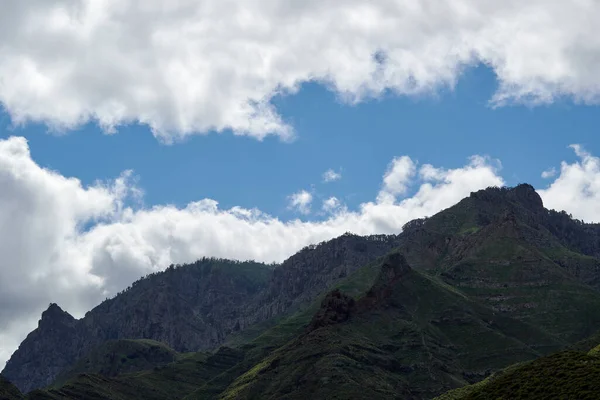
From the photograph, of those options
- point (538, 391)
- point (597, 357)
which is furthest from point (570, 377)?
point (597, 357)

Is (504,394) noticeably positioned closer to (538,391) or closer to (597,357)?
(538,391)

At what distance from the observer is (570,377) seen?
183875 millimetres

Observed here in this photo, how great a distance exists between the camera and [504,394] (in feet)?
631

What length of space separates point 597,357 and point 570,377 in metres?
19.4

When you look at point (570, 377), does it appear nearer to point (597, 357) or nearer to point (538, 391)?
point (538, 391)

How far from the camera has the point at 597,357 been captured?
200m

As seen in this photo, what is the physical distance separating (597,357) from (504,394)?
83.8ft

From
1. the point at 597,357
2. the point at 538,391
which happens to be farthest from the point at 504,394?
the point at 597,357

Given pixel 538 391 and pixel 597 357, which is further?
pixel 597 357

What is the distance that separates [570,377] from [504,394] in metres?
15.9

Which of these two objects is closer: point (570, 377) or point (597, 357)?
point (570, 377)
